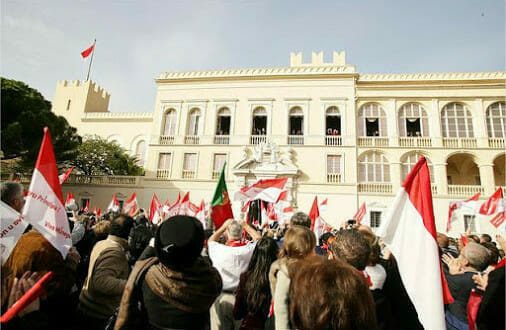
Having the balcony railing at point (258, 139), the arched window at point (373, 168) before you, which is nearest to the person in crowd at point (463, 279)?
the arched window at point (373, 168)

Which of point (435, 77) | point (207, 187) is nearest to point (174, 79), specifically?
point (207, 187)

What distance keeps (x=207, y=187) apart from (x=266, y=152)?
5591 mm

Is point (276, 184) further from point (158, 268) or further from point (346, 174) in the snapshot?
point (346, 174)

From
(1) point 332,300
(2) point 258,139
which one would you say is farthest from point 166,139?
(1) point 332,300

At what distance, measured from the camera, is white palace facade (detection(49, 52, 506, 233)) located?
1995 centimetres

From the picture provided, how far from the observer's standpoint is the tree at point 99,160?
24.6 metres

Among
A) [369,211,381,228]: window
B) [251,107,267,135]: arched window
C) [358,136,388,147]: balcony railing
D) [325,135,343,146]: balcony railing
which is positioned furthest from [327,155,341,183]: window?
[251,107,267,135]: arched window

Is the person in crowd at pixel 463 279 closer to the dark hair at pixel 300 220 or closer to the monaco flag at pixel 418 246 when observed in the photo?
the monaco flag at pixel 418 246

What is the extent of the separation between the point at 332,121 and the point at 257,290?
22.6 meters

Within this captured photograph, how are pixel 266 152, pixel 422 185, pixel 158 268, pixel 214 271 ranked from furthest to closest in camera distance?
pixel 266 152, pixel 422 185, pixel 214 271, pixel 158 268

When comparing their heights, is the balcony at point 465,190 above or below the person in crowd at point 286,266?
above

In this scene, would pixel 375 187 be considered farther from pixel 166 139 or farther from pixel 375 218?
pixel 166 139

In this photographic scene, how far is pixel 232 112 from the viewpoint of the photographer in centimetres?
2323

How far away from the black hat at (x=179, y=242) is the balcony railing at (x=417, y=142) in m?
22.5
